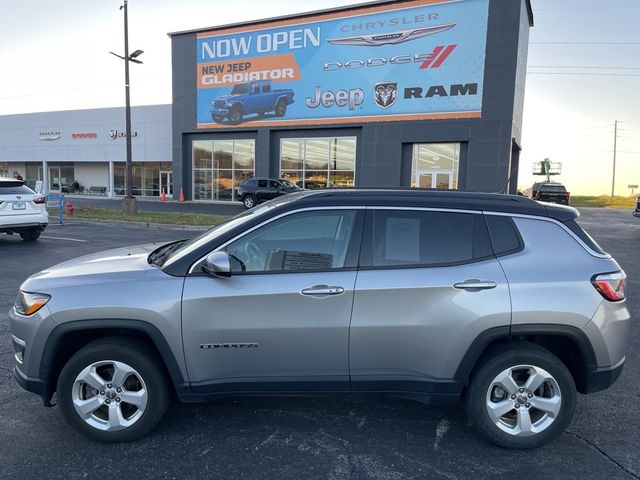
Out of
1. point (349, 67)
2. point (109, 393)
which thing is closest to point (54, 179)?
point (349, 67)

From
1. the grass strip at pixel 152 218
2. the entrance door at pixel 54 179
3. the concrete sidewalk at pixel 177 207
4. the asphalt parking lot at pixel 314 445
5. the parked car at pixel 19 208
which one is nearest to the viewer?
the asphalt parking lot at pixel 314 445

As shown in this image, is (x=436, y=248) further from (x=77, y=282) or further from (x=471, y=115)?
(x=471, y=115)

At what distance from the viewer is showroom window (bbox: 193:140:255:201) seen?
3269cm

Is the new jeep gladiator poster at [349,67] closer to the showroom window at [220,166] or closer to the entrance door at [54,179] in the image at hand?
the showroom window at [220,166]

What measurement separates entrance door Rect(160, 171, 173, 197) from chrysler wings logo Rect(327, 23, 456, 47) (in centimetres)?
1827

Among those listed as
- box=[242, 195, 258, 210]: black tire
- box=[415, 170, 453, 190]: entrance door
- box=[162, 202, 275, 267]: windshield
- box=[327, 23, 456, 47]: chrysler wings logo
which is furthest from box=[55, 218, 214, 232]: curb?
box=[327, 23, 456, 47]: chrysler wings logo

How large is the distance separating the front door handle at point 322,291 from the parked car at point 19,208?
10851 mm

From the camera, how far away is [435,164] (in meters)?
27.0

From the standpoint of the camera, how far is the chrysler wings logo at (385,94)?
88.4ft

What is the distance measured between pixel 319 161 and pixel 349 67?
605 centimetres

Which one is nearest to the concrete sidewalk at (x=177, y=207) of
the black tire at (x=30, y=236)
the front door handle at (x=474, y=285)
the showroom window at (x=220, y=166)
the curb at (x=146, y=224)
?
the showroom window at (x=220, y=166)

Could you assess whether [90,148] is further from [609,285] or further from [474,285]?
[609,285]

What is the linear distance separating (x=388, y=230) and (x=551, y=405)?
5.33 feet

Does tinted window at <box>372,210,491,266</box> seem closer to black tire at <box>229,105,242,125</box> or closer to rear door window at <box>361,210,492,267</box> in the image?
rear door window at <box>361,210,492,267</box>
